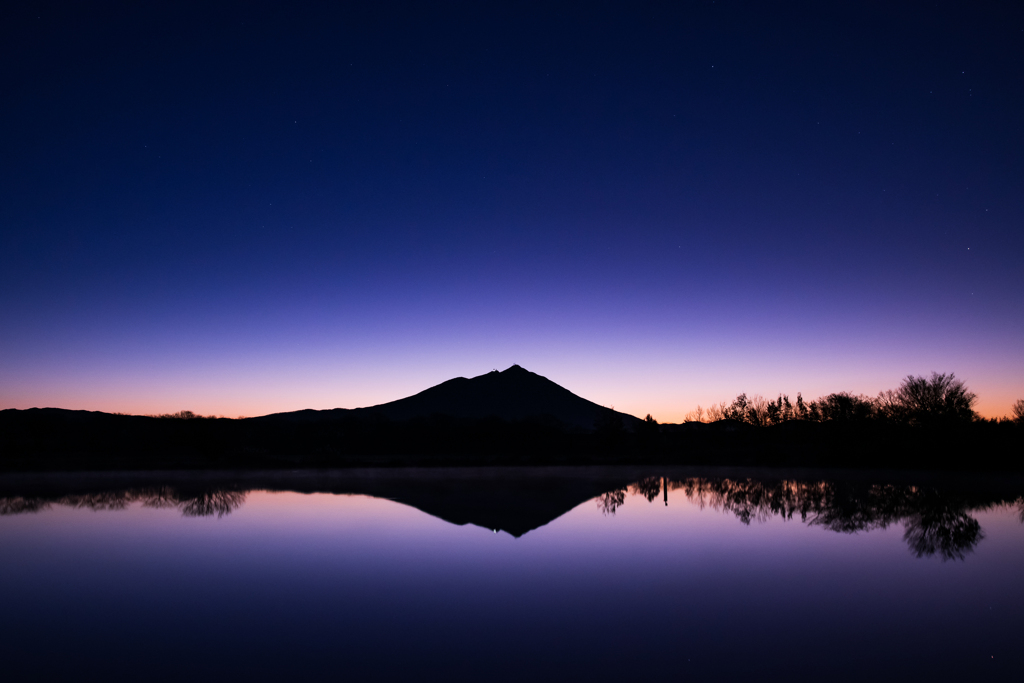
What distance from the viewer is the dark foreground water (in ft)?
20.3

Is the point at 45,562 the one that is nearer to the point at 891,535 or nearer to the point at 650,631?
the point at 650,631

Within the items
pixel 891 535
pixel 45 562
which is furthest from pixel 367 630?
pixel 891 535

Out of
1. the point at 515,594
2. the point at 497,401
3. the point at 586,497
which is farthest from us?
the point at 497,401

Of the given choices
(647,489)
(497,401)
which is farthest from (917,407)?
(497,401)

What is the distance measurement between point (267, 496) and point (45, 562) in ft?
46.4

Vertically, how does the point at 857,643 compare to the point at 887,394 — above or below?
below

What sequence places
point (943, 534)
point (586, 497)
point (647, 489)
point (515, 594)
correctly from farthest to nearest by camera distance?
point (647, 489)
point (586, 497)
point (943, 534)
point (515, 594)

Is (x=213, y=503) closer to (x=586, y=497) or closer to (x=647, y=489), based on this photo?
(x=586, y=497)

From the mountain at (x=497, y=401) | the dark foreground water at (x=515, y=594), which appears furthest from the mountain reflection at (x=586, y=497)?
the mountain at (x=497, y=401)

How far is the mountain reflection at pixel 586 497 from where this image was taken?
16031 millimetres

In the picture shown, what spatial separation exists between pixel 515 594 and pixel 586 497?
588 inches

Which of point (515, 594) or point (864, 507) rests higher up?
point (864, 507)

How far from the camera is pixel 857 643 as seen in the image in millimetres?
6672

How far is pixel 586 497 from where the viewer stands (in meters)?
23.3
